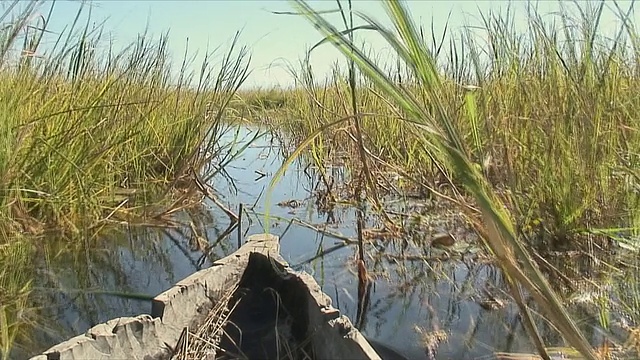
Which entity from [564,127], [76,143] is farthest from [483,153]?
[76,143]

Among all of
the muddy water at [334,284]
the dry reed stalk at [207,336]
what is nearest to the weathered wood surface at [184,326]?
the dry reed stalk at [207,336]

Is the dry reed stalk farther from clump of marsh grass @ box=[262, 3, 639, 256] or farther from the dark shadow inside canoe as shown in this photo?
clump of marsh grass @ box=[262, 3, 639, 256]

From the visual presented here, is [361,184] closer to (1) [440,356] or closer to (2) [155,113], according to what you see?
(2) [155,113]

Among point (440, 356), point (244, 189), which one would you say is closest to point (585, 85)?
point (440, 356)

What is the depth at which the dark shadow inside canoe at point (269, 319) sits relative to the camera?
182 centimetres

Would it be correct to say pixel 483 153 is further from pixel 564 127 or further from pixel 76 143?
pixel 76 143

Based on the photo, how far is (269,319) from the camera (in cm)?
201

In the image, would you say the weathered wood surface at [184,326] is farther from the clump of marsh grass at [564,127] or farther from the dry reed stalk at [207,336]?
the clump of marsh grass at [564,127]

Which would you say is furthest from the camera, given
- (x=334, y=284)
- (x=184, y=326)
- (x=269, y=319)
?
(x=334, y=284)

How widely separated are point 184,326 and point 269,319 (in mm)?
343

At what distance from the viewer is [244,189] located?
517 cm

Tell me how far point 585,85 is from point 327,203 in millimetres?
2147

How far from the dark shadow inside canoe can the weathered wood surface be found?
0.12 ft

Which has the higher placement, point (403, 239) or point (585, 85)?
point (585, 85)
